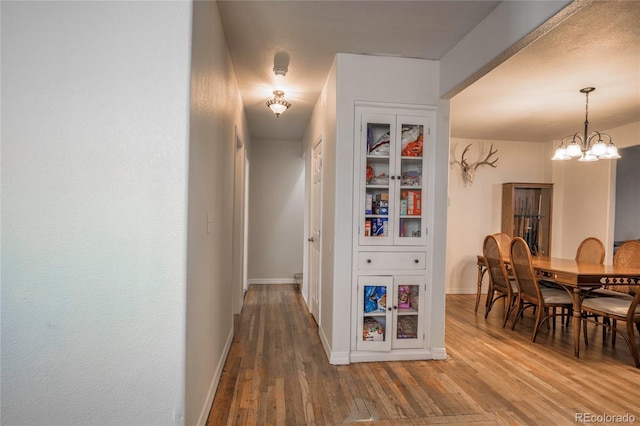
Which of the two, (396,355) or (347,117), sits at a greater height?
(347,117)

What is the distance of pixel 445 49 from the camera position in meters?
2.68

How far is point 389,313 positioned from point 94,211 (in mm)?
2203

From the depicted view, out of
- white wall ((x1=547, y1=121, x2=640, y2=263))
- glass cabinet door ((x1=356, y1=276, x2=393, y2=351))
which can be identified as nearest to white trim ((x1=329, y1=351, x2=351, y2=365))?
glass cabinet door ((x1=356, y1=276, x2=393, y2=351))

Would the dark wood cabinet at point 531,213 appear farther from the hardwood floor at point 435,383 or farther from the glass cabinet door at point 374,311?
the glass cabinet door at point 374,311

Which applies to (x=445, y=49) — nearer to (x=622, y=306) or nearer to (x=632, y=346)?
(x=622, y=306)

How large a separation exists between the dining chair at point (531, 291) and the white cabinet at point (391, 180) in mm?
1289

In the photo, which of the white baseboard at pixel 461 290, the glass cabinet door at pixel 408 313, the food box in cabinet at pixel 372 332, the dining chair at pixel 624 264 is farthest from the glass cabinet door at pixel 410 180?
the white baseboard at pixel 461 290

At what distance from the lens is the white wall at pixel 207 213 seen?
1.61m

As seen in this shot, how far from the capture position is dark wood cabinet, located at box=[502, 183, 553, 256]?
516 centimetres

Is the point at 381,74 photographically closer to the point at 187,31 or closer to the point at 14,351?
the point at 187,31

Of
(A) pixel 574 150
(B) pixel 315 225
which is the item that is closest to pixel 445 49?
(A) pixel 574 150

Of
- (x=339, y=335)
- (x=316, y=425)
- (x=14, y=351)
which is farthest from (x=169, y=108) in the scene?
(x=339, y=335)

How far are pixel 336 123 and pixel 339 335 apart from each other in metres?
1.70

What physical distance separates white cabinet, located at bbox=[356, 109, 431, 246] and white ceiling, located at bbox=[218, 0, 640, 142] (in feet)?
1.86
